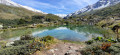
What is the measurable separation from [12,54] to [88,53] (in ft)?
20.0

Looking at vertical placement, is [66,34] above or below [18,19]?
below

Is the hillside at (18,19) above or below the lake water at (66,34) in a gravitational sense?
above

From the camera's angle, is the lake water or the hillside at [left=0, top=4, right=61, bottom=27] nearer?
the lake water

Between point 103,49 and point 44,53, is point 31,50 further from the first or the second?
point 103,49

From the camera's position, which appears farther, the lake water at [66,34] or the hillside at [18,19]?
the hillside at [18,19]

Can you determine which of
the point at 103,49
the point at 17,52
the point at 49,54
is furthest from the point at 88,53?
the point at 17,52

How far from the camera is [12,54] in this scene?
5.99 meters

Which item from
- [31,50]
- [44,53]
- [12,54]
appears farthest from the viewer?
[44,53]

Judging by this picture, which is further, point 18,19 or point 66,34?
point 18,19

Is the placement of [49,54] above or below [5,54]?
below

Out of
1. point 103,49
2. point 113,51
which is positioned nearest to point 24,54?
point 103,49

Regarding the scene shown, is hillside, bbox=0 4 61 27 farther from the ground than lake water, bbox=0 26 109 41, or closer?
farther from the ground

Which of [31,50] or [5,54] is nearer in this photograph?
[5,54]

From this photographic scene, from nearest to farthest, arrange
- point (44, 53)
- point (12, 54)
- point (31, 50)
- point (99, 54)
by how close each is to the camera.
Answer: point (99, 54)
point (12, 54)
point (31, 50)
point (44, 53)
